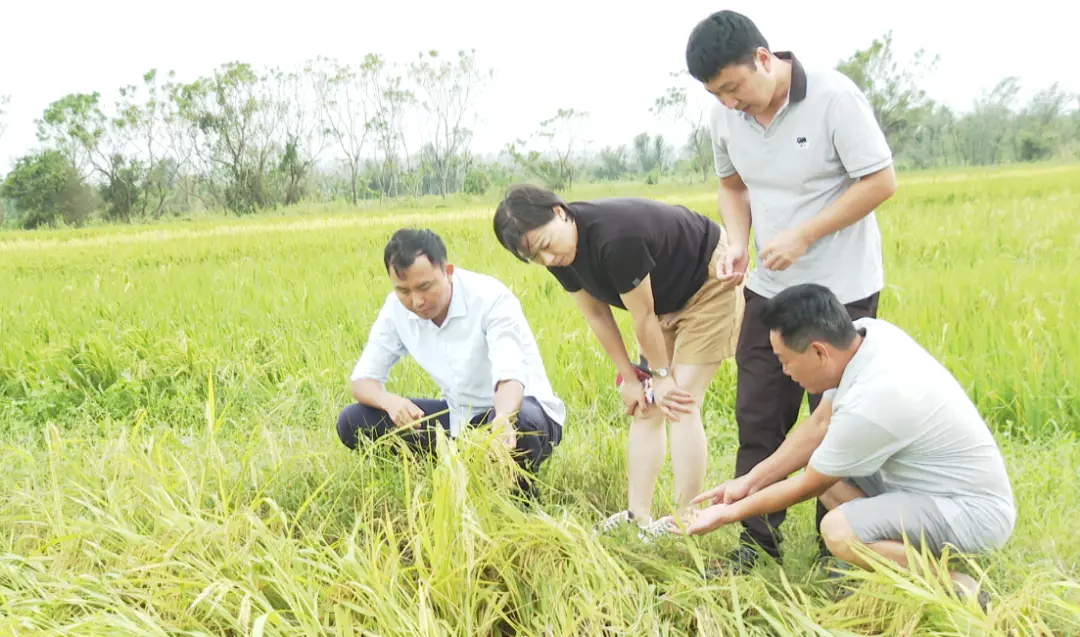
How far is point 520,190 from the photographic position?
229 centimetres

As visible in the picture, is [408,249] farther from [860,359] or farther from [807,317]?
[860,359]

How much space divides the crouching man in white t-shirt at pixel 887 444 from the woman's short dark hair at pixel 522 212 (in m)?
0.64

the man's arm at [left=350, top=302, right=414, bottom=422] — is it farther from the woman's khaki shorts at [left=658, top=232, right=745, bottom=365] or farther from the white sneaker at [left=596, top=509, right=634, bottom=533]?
the woman's khaki shorts at [left=658, top=232, right=745, bottom=365]

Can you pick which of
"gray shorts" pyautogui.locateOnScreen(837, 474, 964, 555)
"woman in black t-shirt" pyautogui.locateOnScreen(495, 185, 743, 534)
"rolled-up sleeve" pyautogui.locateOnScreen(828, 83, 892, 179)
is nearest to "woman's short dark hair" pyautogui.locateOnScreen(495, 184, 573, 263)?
"woman in black t-shirt" pyautogui.locateOnScreen(495, 185, 743, 534)

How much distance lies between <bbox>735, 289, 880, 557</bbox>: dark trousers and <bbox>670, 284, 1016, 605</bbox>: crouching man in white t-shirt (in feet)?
0.84

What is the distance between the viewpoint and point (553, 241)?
228 cm

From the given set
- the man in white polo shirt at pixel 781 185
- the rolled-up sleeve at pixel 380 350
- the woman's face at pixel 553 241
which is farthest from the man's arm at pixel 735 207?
the rolled-up sleeve at pixel 380 350

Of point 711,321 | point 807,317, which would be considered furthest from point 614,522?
point 807,317

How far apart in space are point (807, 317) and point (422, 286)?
1172 millimetres

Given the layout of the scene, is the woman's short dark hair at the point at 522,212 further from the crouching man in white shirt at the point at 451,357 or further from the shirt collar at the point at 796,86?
the shirt collar at the point at 796,86

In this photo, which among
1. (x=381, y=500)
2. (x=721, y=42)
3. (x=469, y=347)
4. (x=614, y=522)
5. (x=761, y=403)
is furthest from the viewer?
(x=469, y=347)

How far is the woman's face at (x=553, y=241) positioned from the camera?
2.26 m

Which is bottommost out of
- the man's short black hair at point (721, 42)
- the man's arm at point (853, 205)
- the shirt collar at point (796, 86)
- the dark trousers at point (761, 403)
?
the dark trousers at point (761, 403)

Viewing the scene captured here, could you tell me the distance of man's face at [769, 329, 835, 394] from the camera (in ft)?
6.45
